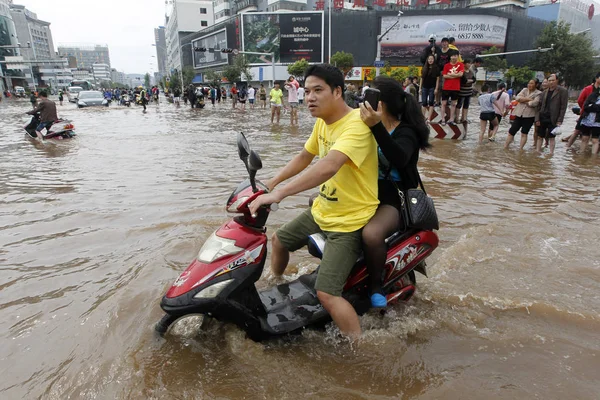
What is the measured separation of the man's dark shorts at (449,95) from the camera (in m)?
9.47

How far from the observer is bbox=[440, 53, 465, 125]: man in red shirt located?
8.91m

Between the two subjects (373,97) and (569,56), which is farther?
(569,56)

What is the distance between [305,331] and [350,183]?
1002mm

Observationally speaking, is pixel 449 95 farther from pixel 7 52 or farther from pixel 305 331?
pixel 7 52

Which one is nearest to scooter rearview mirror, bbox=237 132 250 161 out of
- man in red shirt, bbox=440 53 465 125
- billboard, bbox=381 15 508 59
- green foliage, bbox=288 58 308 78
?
man in red shirt, bbox=440 53 465 125

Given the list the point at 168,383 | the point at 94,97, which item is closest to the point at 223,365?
the point at 168,383

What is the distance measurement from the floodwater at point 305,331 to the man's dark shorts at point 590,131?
3.44 m

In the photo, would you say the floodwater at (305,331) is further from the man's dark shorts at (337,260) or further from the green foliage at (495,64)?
the green foliage at (495,64)

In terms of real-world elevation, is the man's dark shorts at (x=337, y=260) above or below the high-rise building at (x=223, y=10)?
below

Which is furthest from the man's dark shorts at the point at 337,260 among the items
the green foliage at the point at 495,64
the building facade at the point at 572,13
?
the building facade at the point at 572,13

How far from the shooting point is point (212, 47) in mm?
79250

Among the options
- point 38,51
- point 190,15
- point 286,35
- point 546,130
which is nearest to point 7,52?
point 190,15

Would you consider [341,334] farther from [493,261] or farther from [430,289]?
[493,261]

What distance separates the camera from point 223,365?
2.23m
